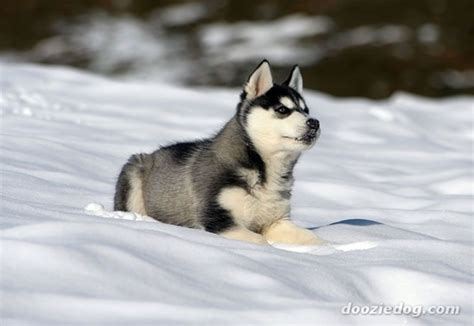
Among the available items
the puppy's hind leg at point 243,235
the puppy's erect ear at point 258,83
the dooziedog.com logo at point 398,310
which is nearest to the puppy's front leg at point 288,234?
the puppy's hind leg at point 243,235

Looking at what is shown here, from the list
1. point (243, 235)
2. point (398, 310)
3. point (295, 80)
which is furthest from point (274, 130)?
point (398, 310)

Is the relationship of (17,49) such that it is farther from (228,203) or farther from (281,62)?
(228,203)

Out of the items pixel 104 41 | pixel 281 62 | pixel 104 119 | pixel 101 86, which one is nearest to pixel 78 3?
pixel 104 41

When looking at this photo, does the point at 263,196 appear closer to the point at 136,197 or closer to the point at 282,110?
the point at 282,110

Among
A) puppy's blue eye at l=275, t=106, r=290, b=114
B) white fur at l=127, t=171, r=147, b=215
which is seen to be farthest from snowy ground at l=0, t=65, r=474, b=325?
puppy's blue eye at l=275, t=106, r=290, b=114

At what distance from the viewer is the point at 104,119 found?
1141 centimetres

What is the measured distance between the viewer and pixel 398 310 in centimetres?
508

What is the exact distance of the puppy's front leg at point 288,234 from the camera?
20.4 ft

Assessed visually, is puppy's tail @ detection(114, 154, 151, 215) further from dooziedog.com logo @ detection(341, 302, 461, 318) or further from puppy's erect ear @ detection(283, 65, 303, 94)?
dooziedog.com logo @ detection(341, 302, 461, 318)

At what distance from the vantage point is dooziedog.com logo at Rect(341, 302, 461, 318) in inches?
190

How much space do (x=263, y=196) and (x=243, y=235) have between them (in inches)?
15.2

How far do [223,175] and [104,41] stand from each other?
103 feet

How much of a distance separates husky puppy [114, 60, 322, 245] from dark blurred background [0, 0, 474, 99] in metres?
20.8

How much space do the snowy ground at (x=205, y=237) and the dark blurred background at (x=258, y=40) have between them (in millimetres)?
16277
